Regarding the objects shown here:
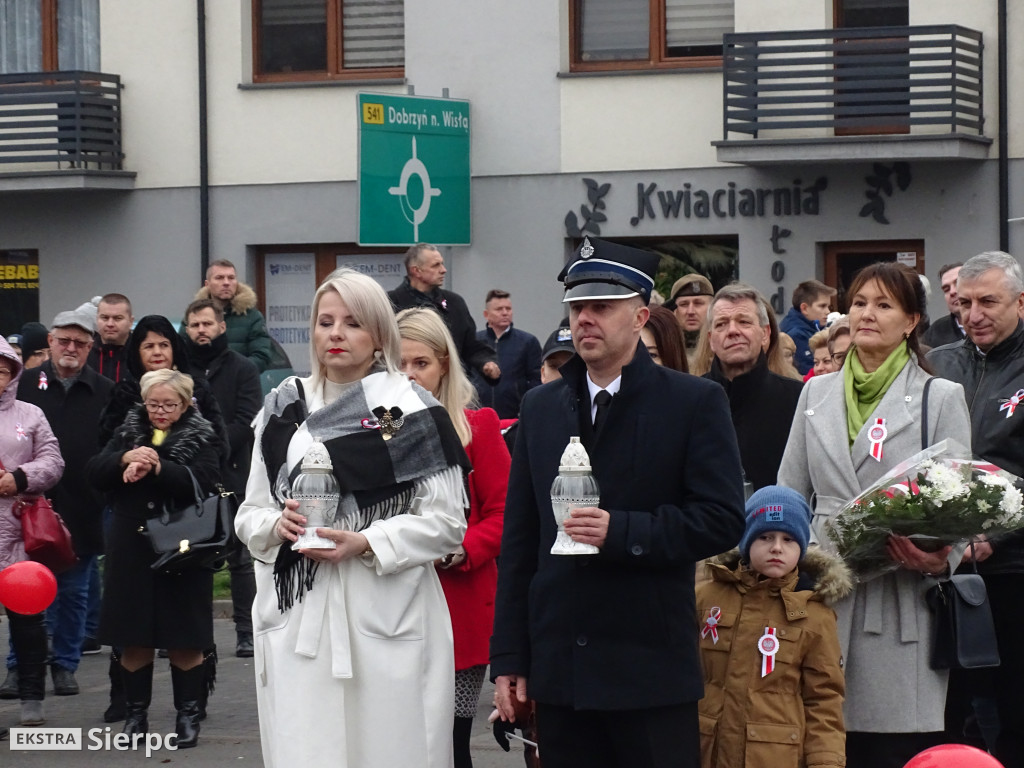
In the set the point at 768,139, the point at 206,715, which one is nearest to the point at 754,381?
the point at 206,715

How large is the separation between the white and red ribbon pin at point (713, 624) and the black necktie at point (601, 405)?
3.02ft

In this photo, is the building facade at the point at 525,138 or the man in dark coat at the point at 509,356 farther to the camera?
the building facade at the point at 525,138

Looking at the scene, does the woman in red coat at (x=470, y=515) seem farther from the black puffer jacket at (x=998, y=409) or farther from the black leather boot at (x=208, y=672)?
the black leather boot at (x=208, y=672)

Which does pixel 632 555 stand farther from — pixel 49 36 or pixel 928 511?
pixel 49 36

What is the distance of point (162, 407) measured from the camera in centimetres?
818

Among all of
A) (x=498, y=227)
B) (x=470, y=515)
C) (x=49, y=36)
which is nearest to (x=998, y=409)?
(x=470, y=515)

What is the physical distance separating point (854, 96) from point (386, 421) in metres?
12.3

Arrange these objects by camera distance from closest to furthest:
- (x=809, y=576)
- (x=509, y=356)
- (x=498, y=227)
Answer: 1. (x=809, y=576)
2. (x=509, y=356)
3. (x=498, y=227)

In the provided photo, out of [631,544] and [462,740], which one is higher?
[631,544]

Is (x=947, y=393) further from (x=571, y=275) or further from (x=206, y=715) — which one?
(x=206, y=715)

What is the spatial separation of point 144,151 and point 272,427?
586 inches

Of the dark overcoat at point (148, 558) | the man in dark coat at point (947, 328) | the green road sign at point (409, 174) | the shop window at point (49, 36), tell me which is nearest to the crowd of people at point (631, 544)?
the dark overcoat at point (148, 558)

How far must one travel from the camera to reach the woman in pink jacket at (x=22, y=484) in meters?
8.55

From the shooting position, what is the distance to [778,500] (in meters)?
5.12
